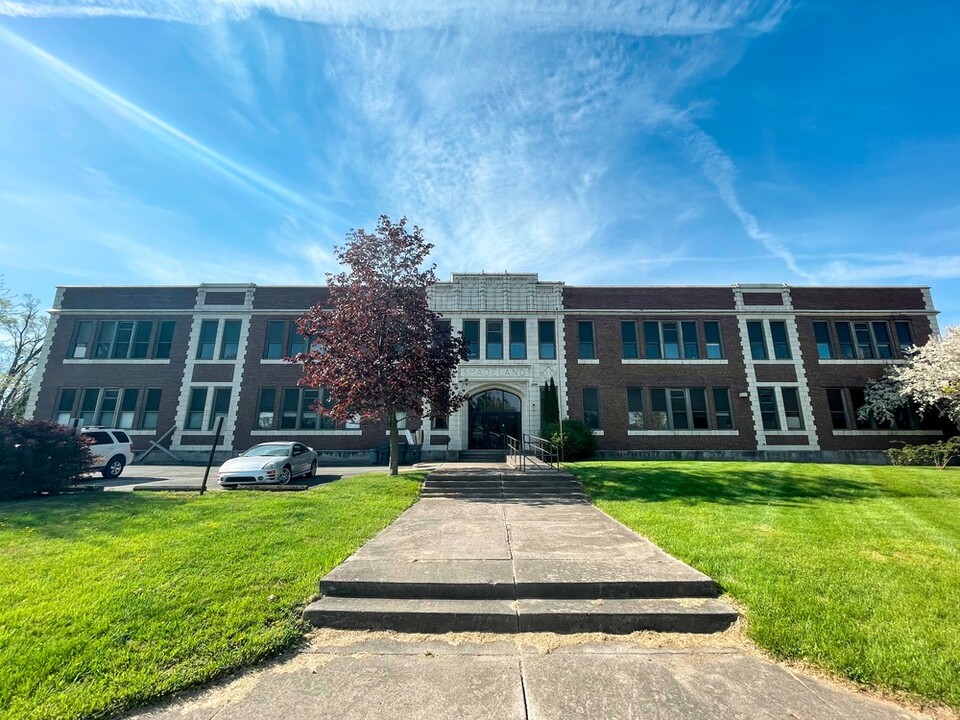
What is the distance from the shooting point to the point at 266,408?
74.9 ft

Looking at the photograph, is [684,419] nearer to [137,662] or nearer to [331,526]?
[331,526]

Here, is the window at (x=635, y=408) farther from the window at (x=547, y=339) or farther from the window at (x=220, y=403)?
the window at (x=220, y=403)

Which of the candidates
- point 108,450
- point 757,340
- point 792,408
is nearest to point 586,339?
point 757,340

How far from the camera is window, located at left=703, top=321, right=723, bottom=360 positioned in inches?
904

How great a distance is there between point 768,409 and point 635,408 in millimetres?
7430

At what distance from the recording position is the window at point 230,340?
2361cm

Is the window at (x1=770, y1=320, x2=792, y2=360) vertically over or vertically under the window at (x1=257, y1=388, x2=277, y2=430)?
over

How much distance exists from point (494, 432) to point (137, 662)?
19392 mm

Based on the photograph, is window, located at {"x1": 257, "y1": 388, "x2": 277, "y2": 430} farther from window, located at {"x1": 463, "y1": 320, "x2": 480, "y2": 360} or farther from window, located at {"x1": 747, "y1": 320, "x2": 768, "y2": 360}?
window, located at {"x1": 747, "y1": 320, "x2": 768, "y2": 360}

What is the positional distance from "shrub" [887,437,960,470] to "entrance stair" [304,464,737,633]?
20094mm

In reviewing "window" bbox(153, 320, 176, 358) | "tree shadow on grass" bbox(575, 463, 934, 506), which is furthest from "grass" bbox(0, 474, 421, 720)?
"window" bbox(153, 320, 176, 358)

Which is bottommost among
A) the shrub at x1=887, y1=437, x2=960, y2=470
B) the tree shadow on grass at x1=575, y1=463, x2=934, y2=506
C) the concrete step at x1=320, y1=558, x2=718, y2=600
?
the concrete step at x1=320, y1=558, x2=718, y2=600

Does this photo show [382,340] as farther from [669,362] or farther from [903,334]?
[903,334]

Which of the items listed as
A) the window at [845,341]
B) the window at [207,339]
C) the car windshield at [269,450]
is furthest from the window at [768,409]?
the window at [207,339]
